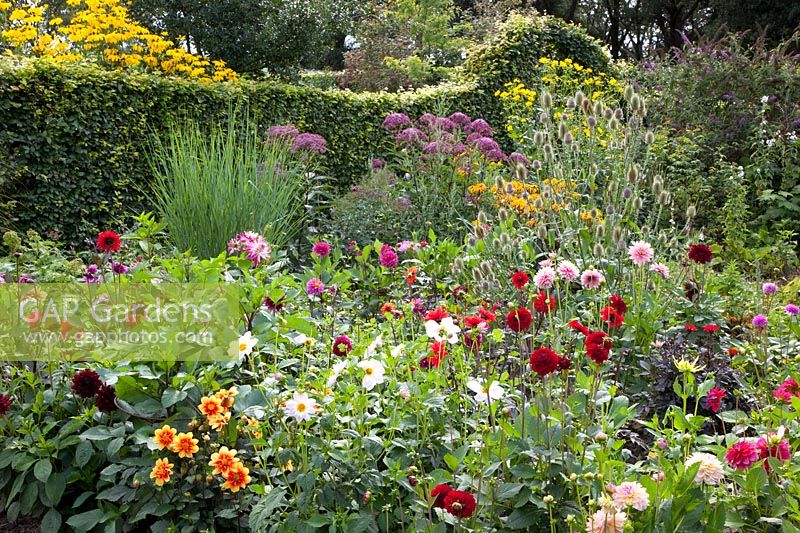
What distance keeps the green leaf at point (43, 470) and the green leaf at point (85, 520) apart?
135mm

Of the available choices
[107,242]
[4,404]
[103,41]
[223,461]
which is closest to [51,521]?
[4,404]

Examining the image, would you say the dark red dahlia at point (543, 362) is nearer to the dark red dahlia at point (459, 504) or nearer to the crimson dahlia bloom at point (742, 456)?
the dark red dahlia at point (459, 504)

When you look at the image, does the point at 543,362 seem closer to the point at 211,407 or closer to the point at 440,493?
the point at 440,493

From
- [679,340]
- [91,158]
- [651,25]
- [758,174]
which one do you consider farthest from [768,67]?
[651,25]

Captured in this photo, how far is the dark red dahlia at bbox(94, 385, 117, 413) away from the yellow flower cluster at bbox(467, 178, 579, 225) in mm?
1974

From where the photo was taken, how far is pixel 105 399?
6.16 ft

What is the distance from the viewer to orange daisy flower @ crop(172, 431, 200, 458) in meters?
1.74

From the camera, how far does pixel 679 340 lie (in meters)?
2.78

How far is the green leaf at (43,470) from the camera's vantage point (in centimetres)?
192

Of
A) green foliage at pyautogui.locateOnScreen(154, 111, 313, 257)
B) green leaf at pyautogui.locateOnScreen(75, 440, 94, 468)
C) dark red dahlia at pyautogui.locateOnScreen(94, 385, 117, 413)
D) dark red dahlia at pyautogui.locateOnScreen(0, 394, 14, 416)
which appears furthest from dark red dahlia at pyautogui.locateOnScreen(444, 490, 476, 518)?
green foliage at pyautogui.locateOnScreen(154, 111, 313, 257)

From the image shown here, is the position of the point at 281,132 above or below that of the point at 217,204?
above

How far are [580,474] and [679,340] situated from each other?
140 cm

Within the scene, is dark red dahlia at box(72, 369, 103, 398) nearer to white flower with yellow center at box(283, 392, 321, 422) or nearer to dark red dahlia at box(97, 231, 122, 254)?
dark red dahlia at box(97, 231, 122, 254)

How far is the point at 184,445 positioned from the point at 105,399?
297mm
